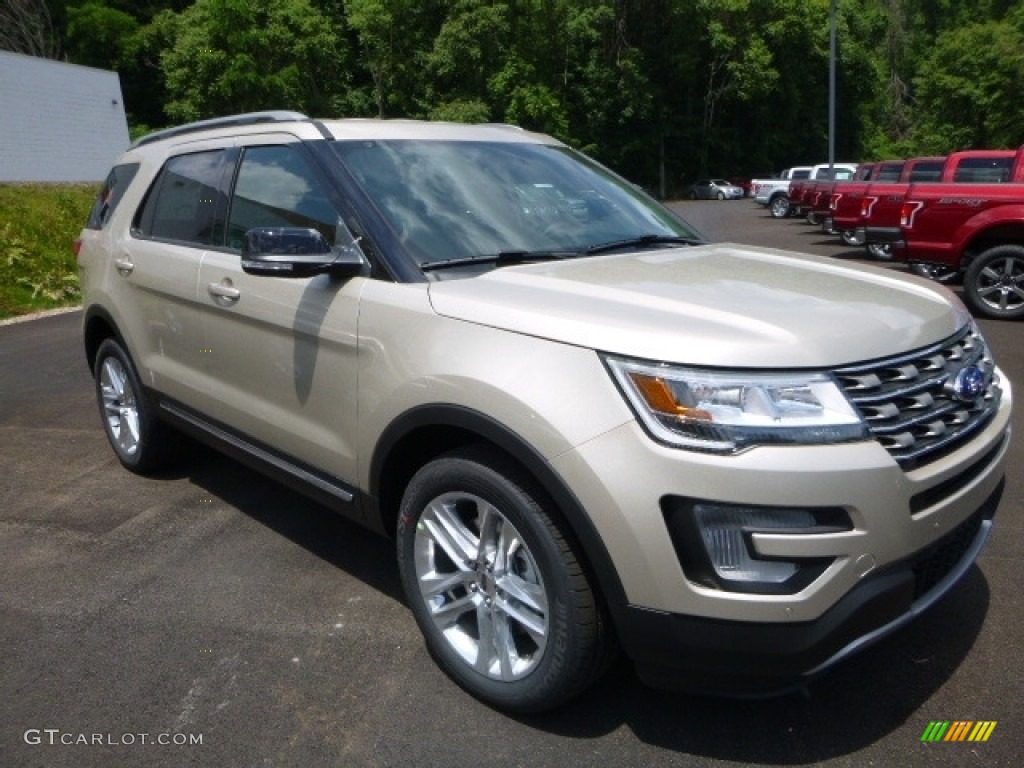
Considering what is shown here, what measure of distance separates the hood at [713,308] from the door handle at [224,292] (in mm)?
1177

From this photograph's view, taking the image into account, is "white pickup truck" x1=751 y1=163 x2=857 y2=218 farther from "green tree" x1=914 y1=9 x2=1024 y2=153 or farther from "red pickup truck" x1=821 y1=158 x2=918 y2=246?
"red pickup truck" x1=821 y1=158 x2=918 y2=246

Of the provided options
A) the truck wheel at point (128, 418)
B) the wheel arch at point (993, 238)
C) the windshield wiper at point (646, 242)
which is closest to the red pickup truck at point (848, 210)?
the wheel arch at point (993, 238)

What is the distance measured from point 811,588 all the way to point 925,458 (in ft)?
1.75

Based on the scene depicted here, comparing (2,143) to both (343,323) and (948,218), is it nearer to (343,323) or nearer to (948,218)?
(948,218)

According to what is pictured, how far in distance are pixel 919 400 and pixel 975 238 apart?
8.22m

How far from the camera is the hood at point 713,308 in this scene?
2.40 m

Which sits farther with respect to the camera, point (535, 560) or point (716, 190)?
point (716, 190)

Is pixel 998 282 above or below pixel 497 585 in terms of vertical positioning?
below

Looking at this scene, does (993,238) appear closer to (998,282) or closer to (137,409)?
(998,282)

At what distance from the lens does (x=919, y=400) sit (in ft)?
8.29

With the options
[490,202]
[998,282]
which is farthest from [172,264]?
[998,282]

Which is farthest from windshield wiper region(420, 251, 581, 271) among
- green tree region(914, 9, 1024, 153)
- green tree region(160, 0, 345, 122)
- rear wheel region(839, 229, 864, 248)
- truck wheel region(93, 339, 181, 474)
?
green tree region(914, 9, 1024, 153)

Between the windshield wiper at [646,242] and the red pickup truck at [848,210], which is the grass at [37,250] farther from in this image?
the red pickup truck at [848,210]

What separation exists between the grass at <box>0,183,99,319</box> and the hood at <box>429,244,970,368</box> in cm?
1152
